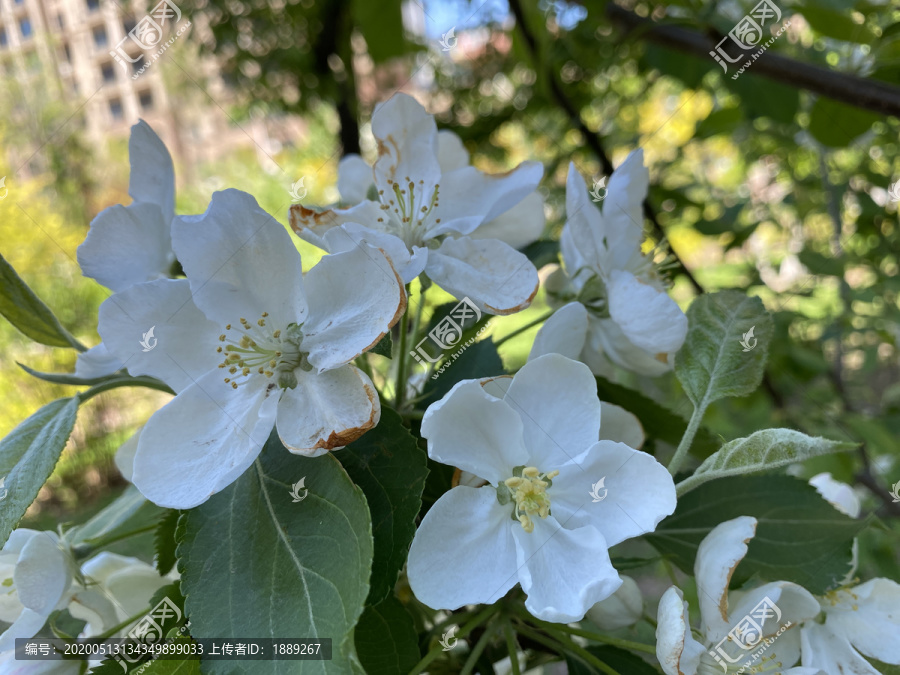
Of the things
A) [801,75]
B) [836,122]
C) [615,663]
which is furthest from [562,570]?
[836,122]

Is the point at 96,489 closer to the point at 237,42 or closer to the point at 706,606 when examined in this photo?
the point at 237,42

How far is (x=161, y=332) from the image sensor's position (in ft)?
1.54

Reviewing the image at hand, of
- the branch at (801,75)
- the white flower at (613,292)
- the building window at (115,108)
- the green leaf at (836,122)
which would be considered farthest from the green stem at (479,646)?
the building window at (115,108)

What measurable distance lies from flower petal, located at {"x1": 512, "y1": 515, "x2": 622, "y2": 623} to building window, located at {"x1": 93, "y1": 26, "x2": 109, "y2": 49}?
18.1ft

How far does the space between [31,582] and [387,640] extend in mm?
271

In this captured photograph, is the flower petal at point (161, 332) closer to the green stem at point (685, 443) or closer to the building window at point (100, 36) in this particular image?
the green stem at point (685, 443)

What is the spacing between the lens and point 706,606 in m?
0.47

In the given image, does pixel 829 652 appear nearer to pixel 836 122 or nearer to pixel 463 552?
pixel 463 552

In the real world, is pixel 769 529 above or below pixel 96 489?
above

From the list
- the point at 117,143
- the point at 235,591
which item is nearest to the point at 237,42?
the point at 235,591

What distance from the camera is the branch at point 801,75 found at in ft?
2.77

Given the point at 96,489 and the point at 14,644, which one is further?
the point at 96,489

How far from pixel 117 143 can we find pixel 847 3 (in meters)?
8.11

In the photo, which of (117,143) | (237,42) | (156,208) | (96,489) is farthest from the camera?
(117,143)
